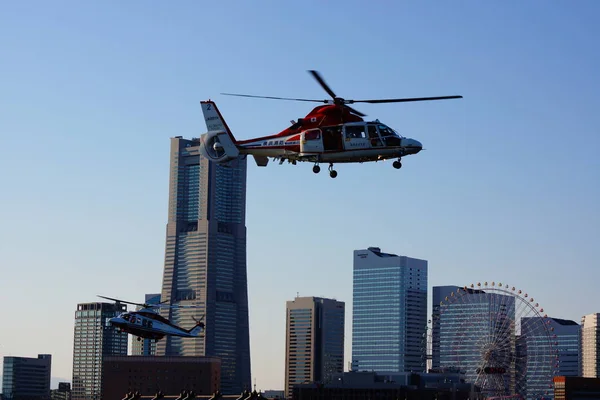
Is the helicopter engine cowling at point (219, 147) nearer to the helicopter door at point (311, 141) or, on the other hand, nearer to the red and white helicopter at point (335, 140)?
the red and white helicopter at point (335, 140)

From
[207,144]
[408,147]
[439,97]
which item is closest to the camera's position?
[439,97]

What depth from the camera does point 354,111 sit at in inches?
6270

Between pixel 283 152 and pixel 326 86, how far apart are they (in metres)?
9.56

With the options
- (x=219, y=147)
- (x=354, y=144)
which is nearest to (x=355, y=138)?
(x=354, y=144)

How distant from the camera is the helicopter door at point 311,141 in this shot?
156 m

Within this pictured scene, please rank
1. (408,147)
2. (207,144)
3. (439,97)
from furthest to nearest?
(207,144) → (408,147) → (439,97)

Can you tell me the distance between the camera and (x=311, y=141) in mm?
156000

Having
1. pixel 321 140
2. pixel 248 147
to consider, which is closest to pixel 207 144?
pixel 248 147

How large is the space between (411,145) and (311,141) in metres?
11.4

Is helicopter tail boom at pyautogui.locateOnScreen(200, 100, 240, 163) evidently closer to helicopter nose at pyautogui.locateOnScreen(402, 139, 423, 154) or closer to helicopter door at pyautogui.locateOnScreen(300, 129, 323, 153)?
helicopter door at pyautogui.locateOnScreen(300, 129, 323, 153)

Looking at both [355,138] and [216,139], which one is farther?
[216,139]

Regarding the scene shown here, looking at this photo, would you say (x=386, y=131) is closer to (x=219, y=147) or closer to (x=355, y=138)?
(x=355, y=138)

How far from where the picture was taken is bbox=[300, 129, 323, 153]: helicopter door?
156m

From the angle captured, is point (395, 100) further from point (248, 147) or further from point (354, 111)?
point (248, 147)
